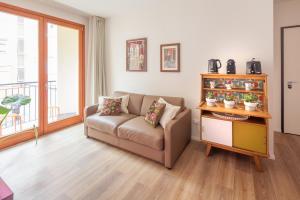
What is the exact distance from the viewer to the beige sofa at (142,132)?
7.57 ft

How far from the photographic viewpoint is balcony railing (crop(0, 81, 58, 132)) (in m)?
3.30

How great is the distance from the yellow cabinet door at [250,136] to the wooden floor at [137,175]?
0.30 meters

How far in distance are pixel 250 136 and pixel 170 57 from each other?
1.90m

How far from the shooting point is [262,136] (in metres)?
2.15

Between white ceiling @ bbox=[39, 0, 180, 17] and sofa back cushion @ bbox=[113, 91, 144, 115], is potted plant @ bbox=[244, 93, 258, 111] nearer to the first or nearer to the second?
sofa back cushion @ bbox=[113, 91, 144, 115]

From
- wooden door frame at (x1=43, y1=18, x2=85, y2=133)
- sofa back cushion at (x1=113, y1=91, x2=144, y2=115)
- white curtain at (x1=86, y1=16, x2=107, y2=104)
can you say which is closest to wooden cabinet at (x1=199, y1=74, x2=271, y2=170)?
sofa back cushion at (x1=113, y1=91, x2=144, y2=115)

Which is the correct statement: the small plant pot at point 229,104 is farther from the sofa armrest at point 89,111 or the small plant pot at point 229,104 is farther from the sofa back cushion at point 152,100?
the sofa armrest at point 89,111

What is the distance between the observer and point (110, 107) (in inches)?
126

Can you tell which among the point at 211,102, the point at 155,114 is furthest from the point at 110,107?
the point at 211,102

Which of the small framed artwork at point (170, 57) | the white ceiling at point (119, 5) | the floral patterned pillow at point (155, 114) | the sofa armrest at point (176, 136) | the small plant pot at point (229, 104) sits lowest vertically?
the sofa armrest at point (176, 136)

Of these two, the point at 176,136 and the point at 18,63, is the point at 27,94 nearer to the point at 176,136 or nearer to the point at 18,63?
the point at 18,63

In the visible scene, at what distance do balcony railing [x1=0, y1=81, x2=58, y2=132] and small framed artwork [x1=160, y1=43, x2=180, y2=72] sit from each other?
2.46m

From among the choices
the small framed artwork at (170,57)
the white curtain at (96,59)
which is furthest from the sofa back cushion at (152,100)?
the white curtain at (96,59)

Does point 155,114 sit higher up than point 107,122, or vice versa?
point 155,114
